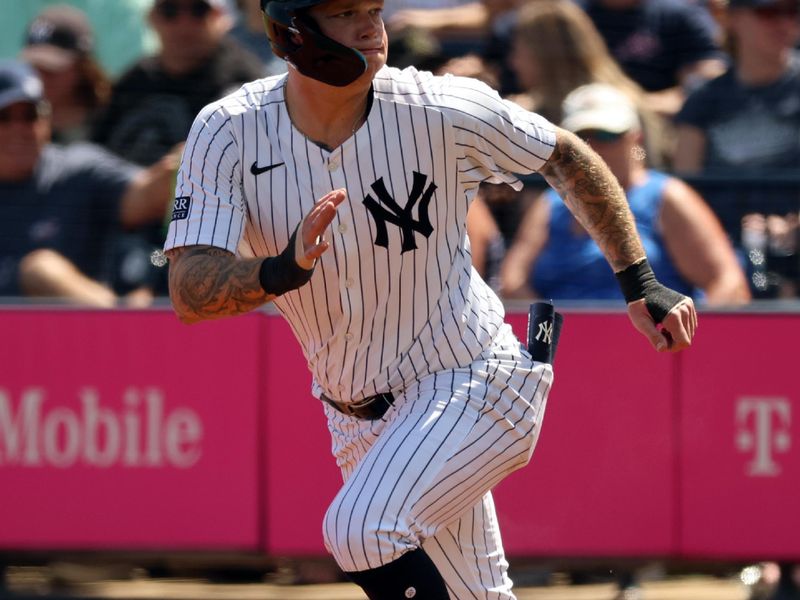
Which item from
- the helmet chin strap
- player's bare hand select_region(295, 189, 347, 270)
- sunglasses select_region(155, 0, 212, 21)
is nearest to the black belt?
player's bare hand select_region(295, 189, 347, 270)

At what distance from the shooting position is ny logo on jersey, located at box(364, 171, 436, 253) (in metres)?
3.70

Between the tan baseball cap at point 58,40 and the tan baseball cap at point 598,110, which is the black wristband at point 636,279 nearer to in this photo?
the tan baseball cap at point 598,110

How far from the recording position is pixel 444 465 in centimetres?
359

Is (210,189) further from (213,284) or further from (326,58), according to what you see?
(326,58)

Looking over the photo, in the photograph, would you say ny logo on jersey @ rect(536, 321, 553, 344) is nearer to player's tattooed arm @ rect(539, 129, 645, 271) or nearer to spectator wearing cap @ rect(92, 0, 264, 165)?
player's tattooed arm @ rect(539, 129, 645, 271)

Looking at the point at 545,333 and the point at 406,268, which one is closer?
the point at 406,268

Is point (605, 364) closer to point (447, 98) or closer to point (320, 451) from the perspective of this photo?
point (320, 451)

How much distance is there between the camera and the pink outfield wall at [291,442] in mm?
6066

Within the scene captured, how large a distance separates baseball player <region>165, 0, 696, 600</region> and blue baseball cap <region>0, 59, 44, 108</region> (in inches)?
117

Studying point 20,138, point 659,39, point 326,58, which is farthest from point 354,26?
point 659,39

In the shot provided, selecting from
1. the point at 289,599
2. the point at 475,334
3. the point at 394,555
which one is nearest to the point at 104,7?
the point at 289,599

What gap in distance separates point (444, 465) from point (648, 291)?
0.76m

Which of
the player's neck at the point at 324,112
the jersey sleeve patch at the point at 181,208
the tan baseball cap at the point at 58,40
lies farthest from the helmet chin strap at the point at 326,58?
the tan baseball cap at the point at 58,40

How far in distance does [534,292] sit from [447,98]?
257 centimetres
